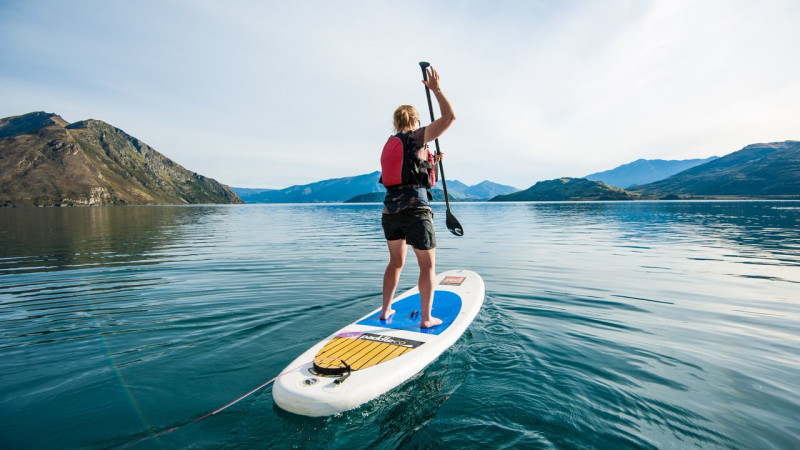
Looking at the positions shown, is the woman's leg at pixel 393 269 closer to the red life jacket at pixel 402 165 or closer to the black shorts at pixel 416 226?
the black shorts at pixel 416 226

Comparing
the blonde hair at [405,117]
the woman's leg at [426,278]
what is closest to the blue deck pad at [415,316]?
the woman's leg at [426,278]

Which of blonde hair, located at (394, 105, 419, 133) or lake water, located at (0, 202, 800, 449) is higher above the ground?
blonde hair, located at (394, 105, 419, 133)

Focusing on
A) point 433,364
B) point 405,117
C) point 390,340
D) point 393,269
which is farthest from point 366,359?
point 405,117

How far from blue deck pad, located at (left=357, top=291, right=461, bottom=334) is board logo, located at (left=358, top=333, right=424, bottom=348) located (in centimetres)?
44

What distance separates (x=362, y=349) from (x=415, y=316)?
1.74m

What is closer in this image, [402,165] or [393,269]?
[402,165]

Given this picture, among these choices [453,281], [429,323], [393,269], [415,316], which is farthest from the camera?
[453,281]

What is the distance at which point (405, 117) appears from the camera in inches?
216

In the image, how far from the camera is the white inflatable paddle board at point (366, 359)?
12.3 ft

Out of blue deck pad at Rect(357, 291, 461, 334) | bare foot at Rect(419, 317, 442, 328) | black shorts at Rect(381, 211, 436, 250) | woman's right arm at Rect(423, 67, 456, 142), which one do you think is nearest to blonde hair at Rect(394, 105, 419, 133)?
woman's right arm at Rect(423, 67, 456, 142)

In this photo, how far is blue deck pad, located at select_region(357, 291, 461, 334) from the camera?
589 cm

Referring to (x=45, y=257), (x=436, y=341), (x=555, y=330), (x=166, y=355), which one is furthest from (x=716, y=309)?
(x=45, y=257)

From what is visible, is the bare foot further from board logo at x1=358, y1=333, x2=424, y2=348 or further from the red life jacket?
the red life jacket

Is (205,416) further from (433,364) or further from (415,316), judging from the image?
(415,316)
